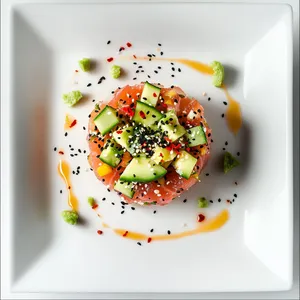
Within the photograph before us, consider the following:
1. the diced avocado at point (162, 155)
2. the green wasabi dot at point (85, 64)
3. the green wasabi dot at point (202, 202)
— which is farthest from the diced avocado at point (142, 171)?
the green wasabi dot at point (85, 64)

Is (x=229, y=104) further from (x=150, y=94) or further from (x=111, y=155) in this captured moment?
(x=111, y=155)

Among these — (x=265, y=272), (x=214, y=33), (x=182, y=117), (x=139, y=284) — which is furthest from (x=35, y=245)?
(x=214, y=33)

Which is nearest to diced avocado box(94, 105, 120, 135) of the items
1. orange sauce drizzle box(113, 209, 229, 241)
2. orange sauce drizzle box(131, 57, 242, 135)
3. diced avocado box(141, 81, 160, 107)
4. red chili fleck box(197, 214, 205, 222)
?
diced avocado box(141, 81, 160, 107)

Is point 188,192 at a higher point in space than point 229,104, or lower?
lower

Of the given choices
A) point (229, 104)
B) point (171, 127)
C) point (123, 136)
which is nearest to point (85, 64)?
point (123, 136)

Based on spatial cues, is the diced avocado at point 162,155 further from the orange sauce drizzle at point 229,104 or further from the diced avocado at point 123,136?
the orange sauce drizzle at point 229,104

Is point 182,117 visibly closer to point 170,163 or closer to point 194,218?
point 170,163
